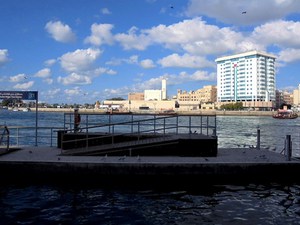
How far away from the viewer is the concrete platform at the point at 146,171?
15.1 meters

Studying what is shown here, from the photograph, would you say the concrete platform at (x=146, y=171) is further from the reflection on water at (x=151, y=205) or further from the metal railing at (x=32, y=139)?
the metal railing at (x=32, y=139)

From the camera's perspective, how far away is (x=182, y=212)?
11531mm

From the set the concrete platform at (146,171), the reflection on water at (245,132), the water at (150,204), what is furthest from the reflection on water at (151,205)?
the reflection on water at (245,132)

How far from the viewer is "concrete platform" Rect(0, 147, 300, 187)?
15062mm

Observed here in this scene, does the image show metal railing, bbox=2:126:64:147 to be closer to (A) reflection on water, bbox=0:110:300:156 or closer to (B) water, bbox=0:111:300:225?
(A) reflection on water, bbox=0:110:300:156

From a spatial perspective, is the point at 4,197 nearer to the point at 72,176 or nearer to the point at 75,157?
the point at 72,176

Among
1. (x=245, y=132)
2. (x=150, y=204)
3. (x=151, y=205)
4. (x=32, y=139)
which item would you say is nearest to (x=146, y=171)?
(x=150, y=204)

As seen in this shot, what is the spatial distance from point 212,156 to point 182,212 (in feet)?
19.7

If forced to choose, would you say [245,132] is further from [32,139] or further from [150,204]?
[150,204]

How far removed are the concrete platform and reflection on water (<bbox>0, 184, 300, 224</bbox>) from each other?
0.53 m

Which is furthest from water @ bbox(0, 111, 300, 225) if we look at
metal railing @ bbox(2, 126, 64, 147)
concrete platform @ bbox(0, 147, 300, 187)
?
metal railing @ bbox(2, 126, 64, 147)

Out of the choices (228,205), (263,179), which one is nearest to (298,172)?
(263,179)

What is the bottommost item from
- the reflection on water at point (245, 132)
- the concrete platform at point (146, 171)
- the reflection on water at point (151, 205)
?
the reflection on water at point (245, 132)

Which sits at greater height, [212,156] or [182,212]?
[212,156]
